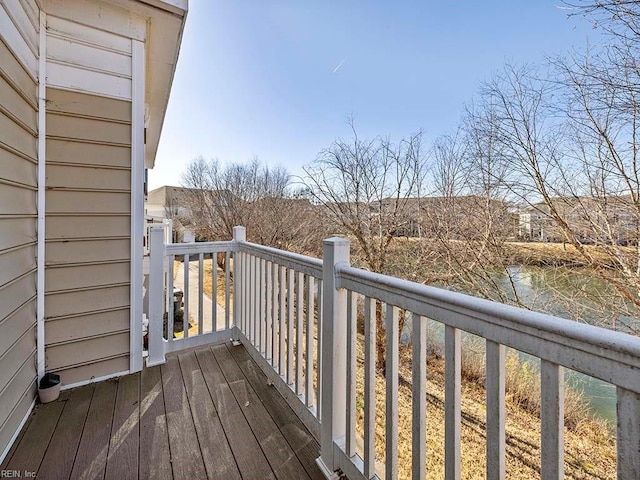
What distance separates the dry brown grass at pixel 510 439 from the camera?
3.38 meters

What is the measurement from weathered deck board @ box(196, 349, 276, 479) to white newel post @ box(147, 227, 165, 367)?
399mm

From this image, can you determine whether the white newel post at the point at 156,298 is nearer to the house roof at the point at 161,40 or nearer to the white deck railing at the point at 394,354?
the white deck railing at the point at 394,354

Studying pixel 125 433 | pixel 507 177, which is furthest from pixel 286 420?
pixel 507 177

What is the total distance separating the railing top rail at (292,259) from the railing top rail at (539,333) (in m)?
0.62

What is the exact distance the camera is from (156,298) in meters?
2.64

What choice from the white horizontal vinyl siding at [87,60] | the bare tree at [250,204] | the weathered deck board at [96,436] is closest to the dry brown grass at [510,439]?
the weathered deck board at [96,436]

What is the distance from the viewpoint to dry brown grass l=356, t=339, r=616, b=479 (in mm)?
3382

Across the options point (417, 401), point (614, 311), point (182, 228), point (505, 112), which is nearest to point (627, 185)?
point (614, 311)

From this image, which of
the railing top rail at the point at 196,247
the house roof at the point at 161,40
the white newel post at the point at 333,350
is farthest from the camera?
the railing top rail at the point at 196,247

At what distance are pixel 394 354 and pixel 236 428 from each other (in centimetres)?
119

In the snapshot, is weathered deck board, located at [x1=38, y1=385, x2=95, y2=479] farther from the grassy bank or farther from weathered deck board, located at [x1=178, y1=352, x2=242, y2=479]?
the grassy bank

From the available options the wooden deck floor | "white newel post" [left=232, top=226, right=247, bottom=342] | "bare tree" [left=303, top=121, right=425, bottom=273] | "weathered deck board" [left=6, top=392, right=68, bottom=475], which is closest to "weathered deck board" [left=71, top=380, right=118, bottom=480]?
the wooden deck floor

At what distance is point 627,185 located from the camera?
4.18 metres

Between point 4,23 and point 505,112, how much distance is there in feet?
20.4
